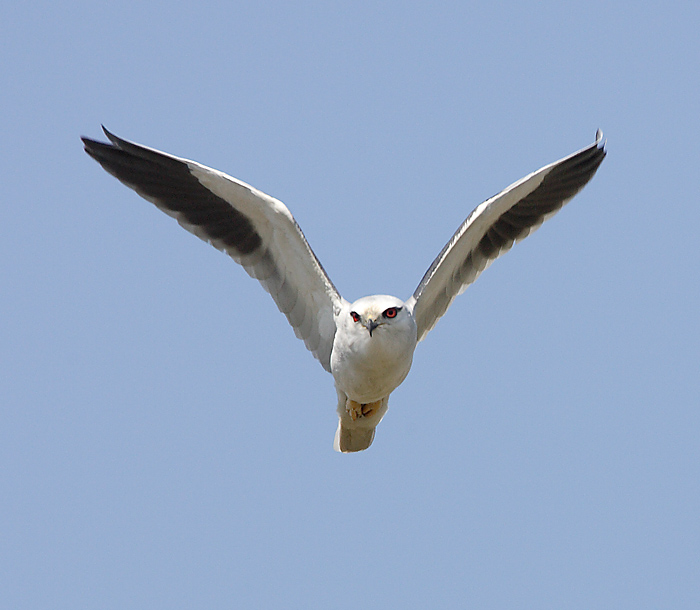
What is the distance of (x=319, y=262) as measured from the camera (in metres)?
9.82

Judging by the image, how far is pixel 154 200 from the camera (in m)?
9.69

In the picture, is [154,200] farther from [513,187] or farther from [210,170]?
[513,187]

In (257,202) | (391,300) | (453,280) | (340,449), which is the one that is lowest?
(340,449)

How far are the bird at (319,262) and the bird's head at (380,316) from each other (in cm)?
1

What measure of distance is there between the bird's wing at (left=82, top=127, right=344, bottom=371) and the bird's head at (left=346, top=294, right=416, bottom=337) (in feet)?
2.98

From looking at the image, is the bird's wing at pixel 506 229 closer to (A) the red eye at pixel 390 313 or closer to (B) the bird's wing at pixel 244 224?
(B) the bird's wing at pixel 244 224

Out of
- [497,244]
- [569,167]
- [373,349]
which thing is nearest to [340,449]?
[373,349]

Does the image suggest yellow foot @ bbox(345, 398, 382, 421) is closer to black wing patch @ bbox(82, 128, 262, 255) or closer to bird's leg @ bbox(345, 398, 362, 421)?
bird's leg @ bbox(345, 398, 362, 421)

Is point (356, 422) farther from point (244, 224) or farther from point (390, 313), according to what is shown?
point (244, 224)

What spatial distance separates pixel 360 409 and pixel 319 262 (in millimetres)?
1715

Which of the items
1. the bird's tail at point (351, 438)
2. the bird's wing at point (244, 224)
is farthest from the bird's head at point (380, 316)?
the bird's tail at point (351, 438)

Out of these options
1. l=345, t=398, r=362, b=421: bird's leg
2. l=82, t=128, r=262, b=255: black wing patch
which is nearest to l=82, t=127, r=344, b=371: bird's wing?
l=82, t=128, r=262, b=255: black wing patch

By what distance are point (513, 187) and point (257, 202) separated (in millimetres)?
2729

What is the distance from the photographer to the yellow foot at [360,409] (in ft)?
33.0
